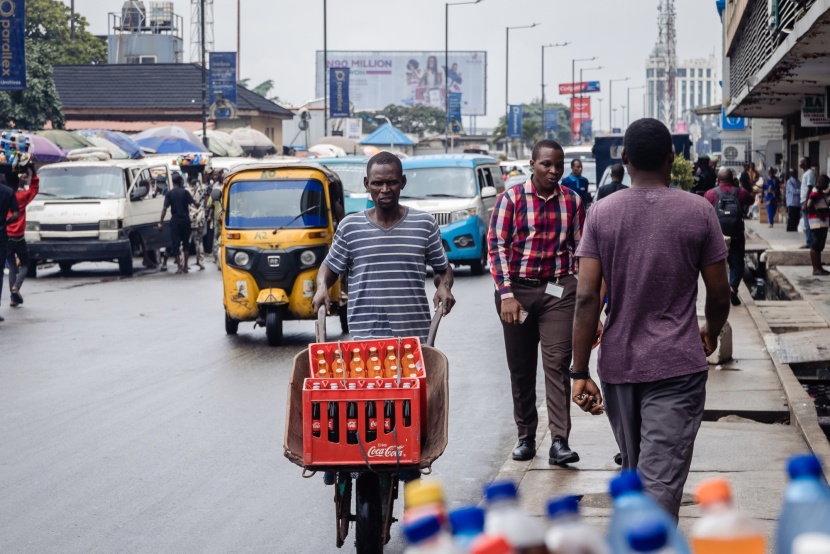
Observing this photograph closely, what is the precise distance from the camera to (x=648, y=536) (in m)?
1.91

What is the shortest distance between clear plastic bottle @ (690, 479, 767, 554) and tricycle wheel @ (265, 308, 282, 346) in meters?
12.2

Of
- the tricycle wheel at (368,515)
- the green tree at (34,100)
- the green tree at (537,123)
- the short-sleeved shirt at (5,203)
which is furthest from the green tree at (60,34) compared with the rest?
the tricycle wheel at (368,515)

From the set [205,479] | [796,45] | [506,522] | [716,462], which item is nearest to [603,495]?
[716,462]

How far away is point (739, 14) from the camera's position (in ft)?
109

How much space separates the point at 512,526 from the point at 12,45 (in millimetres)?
25529

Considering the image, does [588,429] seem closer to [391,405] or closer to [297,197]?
[391,405]

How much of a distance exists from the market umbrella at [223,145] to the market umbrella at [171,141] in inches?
110

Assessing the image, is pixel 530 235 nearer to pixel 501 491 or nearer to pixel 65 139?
pixel 501 491

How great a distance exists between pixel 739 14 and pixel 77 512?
29204 mm

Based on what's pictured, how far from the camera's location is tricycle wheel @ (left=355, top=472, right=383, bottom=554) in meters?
5.80

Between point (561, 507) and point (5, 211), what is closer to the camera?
point (561, 507)

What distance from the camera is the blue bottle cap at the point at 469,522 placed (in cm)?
209

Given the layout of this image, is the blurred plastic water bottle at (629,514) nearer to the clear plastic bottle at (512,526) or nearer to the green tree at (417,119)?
the clear plastic bottle at (512,526)

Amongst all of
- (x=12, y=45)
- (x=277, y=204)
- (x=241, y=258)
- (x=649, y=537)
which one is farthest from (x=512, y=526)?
(x=12, y=45)
